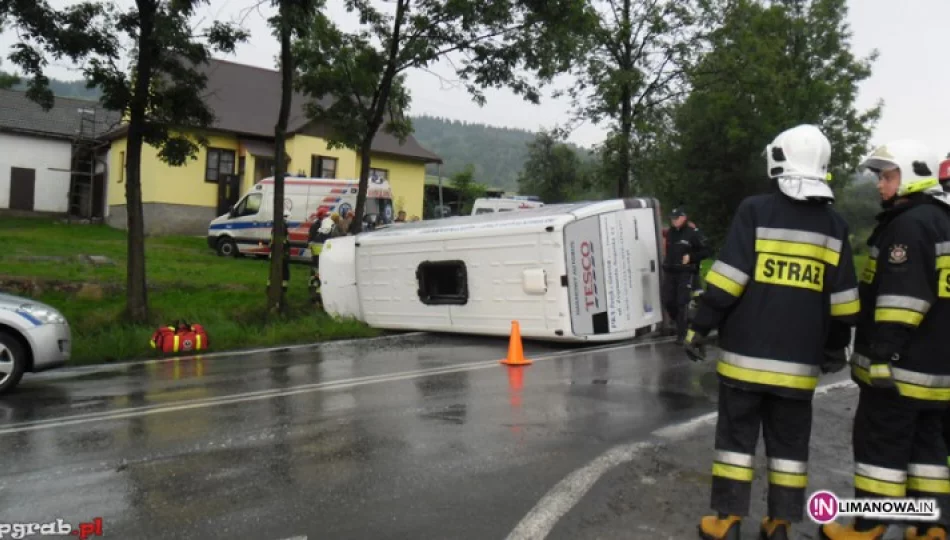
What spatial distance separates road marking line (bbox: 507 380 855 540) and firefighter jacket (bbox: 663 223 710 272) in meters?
4.81

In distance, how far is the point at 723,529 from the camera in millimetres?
3848

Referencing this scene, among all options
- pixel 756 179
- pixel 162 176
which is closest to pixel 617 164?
pixel 756 179

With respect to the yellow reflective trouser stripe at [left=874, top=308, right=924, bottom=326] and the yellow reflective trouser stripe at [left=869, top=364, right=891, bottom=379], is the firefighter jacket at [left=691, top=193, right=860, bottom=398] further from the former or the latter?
the yellow reflective trouser stripe at [left=869, top=364, right=891, bottom=379]

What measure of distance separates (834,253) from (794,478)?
1115 millimetres

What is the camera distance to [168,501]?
454 cm

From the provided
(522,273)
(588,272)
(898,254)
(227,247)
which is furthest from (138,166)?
(227,247)

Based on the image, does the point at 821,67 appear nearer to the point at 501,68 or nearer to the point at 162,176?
the point at 501,68

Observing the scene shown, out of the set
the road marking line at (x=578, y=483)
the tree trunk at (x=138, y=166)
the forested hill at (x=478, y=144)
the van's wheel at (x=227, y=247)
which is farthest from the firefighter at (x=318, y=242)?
the forested hill at (x=478, y=144)

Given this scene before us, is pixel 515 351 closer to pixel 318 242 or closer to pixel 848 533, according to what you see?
pixel 848 533

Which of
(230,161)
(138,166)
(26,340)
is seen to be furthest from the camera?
(230,161)

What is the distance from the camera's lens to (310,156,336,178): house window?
111ft

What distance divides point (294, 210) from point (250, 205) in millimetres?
1651

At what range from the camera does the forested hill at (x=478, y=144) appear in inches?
4798

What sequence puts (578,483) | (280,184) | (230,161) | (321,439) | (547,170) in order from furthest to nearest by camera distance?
(547,170)
(230,161)
(280,184)
(321,439)
(578,483)
